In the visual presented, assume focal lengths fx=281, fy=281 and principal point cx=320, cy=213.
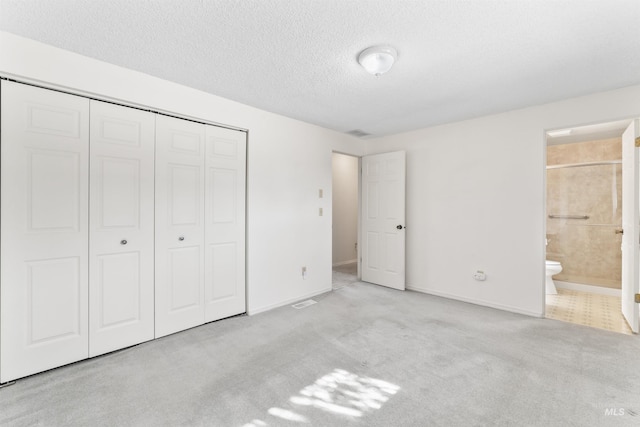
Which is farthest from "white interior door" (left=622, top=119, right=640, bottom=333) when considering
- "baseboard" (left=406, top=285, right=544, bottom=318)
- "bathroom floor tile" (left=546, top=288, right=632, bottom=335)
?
"baseboard" (left=406, top=285, right=544, bottom=318)

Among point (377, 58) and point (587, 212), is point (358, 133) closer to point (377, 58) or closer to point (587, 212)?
point (377, 58)

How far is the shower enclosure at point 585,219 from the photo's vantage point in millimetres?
4141

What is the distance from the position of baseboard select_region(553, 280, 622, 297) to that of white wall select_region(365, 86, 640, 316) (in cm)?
179

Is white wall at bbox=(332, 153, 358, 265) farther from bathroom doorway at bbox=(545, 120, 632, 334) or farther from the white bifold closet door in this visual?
bathroom doorway at bbox=(545, 120, 632, 334)

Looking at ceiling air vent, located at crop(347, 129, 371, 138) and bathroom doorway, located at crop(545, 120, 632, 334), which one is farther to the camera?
ceiling air vent, located at crop(347, 129, 371, 138)

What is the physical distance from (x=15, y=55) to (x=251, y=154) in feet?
6.23

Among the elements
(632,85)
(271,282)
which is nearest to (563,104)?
(632,85)

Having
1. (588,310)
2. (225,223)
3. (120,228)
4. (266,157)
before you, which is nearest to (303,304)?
(225,223)

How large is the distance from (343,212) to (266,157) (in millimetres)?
3069

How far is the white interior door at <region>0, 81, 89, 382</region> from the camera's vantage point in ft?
6.32

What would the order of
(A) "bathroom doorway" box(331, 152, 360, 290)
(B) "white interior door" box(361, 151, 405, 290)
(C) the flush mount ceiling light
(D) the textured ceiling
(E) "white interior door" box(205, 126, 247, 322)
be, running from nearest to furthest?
1. (D) the textured ceiling
2. (C) the flush mount ceiling light
3. (E) "white interior door" box(205, 126, 247, 322)
4. (B) "white interior door" box(361, 151, 405, 290)
5. (A) "bathroom doorway" box(331, 152, 360, 290)

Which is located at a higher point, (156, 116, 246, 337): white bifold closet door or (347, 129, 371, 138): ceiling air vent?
(347, 129, 371, 138): ceiling air vent

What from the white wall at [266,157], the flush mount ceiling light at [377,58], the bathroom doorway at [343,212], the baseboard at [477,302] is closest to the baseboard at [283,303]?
the white wall at [266,157]

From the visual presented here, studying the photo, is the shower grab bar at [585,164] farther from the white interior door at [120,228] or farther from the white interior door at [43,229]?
the white interior door at [43,229]
